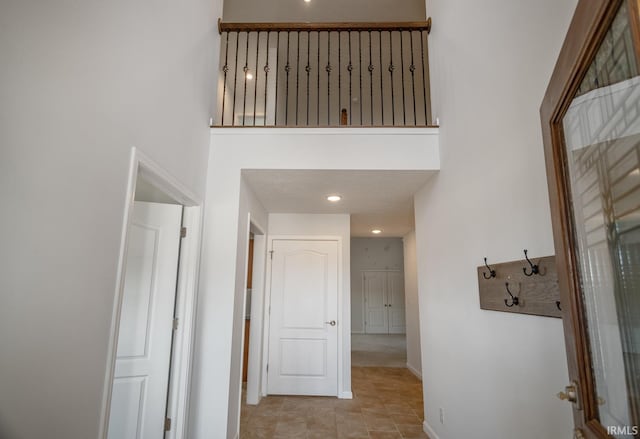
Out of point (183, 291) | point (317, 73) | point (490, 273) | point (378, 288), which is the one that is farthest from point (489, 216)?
point (378, 288)

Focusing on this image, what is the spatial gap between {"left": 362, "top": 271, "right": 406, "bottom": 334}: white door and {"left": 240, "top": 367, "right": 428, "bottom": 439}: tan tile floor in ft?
18.6

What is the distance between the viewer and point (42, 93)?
117 centimetres

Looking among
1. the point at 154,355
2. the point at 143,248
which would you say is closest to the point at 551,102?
the point at 143,248

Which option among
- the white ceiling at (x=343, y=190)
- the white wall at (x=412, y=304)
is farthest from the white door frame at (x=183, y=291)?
the white wall at (x=412, y=304)

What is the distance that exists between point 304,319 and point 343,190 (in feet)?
6.51

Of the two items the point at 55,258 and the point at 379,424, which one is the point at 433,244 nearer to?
the point at 379,424

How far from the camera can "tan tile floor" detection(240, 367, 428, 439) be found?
10.8 feet

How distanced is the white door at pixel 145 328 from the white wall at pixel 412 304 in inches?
164

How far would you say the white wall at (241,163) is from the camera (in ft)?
8.77

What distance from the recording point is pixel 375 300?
10.6m

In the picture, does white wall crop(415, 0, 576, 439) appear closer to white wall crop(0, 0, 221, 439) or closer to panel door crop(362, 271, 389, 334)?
white wall crop(0, 0, 221, 439)

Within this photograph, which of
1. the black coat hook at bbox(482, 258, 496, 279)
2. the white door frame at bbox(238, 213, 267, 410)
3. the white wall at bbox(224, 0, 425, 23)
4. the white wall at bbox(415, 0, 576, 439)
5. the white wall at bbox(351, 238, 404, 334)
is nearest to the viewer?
the white wall at bbox(415, 0, 576, 439)

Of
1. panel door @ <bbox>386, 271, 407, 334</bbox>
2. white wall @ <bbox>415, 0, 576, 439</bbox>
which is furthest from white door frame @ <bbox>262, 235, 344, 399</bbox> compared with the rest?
panel door @ <bbox>386, 271, 407, 334</bbox>

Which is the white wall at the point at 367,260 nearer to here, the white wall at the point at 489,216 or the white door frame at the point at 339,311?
the white door frame at the point at 339,311
